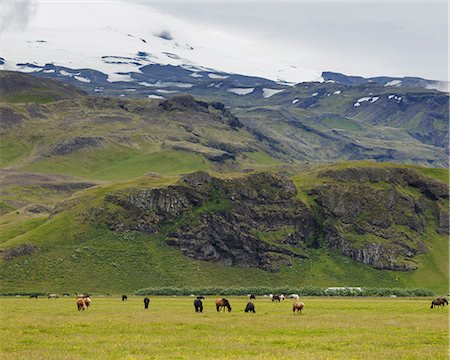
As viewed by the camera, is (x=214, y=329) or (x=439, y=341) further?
(x=214, y=329)

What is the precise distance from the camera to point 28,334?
54.0 meters

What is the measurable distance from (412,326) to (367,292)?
10932 centimetres

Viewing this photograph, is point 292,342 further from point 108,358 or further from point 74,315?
point 74,315

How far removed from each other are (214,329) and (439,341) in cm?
1895

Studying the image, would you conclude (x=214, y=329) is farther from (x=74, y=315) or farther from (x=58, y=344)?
(x=74, y=315)

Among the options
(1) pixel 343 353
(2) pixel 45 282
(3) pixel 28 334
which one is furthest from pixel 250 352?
(2) pixel 45 282

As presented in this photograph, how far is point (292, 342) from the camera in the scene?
5006 cm

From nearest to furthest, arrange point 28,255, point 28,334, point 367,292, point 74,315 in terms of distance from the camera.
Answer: point 28,334, point 74,315, point 367,292, point 28,255

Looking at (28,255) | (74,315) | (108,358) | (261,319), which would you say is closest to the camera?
(108,358)

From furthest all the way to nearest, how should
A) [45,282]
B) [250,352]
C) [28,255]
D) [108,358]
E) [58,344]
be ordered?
1. [28,255]
2. [45,282]
3. [58,344]
4. [250,352]
5. [108,358]

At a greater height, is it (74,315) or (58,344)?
(58,344)

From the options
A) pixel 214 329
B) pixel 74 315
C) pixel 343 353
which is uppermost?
pixel 343 353

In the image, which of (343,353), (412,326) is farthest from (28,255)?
(343,353)

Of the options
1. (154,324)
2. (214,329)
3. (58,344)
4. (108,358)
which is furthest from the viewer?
(154,324)
